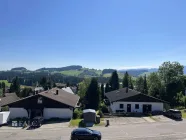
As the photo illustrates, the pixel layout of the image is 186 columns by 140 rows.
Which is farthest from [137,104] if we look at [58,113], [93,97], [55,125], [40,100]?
[55,125]

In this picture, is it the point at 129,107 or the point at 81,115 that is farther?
the point at 129,107

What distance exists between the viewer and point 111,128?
38.0 m

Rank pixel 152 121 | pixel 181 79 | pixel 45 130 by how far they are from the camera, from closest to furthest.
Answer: pixel 45 130
pixel 152 121
pixel 181 79

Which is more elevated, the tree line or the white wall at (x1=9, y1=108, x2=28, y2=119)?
the tree line

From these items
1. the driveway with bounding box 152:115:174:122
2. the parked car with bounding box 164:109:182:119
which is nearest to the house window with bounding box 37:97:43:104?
the driveway with bounding box 152:115:174:122

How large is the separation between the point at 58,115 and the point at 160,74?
55781mm

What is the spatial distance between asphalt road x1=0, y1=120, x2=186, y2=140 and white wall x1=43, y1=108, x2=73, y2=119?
7944 millimetres

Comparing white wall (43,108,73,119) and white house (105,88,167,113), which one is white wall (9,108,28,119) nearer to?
white wall (43,108,73,119)

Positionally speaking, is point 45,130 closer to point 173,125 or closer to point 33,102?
point 33,102

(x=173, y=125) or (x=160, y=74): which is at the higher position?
(x=160, y=74)

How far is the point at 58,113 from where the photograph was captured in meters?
46.6

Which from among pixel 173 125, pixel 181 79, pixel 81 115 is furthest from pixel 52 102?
pixel 181 79


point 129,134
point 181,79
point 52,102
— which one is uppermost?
point 181,79

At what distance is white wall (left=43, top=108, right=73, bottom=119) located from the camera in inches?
1828
